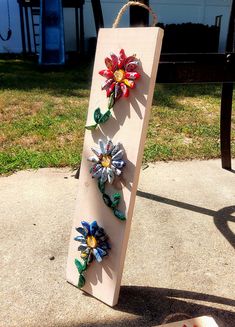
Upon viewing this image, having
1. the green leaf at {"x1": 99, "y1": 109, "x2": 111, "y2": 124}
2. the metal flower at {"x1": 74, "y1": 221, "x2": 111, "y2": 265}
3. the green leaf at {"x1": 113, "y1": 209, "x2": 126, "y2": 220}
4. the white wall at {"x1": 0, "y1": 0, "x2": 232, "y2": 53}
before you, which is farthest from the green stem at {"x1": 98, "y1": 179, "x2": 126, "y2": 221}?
the white wall at {"x1": 0, "y1": 0, "x2": 232, "y2": 53}

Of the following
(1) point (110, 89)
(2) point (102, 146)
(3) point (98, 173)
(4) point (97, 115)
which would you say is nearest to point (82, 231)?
(3) point (98, 173)

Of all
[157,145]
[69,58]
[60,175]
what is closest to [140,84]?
[60,175]

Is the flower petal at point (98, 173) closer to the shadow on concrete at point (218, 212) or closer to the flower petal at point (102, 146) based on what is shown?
the flower petal at point (102, 146)

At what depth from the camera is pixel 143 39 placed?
1.27m

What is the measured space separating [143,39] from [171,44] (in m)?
7.44

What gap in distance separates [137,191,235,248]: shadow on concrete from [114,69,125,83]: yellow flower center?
1.03m

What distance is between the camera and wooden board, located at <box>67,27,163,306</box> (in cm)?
128

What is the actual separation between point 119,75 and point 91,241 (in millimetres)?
625

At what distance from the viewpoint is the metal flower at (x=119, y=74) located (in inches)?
50.6

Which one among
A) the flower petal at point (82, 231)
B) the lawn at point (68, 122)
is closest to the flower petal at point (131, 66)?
the flower petal at point (82, 231)

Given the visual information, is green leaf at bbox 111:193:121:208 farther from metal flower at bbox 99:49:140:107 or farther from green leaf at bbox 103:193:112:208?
metal flower at bbox 99:49:140:107

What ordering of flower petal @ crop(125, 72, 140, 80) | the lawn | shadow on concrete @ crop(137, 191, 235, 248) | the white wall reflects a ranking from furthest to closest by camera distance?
1. the white wall
2. the lawn
3. shadow on concrete @ crop(137, 191, 235, 248)
4. flower petal @ crop(125, 72, 140, 80)

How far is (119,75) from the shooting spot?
4.34 ft

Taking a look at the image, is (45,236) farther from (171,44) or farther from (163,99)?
(171,44)
